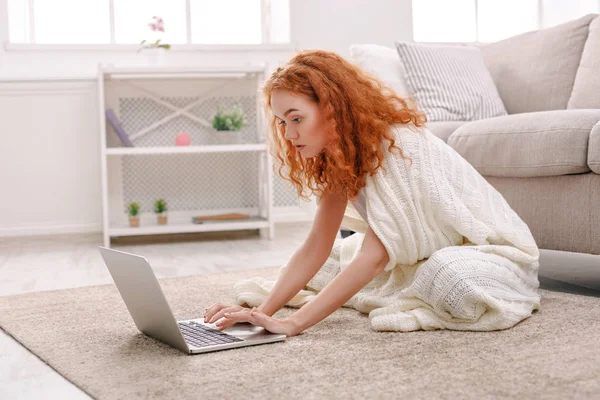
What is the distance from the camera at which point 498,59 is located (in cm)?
327

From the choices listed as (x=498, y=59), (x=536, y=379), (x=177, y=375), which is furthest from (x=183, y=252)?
(x=536, y=379)

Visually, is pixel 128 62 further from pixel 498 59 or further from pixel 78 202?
pixel 498 59

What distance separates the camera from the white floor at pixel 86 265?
143 cm

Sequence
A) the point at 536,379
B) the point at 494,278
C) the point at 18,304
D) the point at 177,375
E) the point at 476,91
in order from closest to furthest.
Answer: the point at 536,379, the point at 177,375, the point at 494,278, the point at 18,304, the point at 476,91

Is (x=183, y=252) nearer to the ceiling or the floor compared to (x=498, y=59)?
nearer to the floor

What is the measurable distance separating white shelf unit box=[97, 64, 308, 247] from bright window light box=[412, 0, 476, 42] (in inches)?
45.1

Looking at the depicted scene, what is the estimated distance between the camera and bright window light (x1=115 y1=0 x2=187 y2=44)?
13.5 ft

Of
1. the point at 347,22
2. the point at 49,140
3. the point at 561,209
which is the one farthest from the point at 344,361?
the point at 347,22

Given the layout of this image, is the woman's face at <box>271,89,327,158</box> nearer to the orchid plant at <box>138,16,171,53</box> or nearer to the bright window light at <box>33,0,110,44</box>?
the orchid plant at <box>138,16,171,53</box>

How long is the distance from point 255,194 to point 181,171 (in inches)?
15.7

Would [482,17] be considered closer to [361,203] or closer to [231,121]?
[231,121]

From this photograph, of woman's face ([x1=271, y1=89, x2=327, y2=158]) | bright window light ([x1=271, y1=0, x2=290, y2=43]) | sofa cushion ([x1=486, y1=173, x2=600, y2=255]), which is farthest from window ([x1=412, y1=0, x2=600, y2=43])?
woman's face ([x1=271, y1=89, x2=327, y2=158])

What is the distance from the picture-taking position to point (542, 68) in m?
3.05

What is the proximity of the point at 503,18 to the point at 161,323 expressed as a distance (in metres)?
3.75
